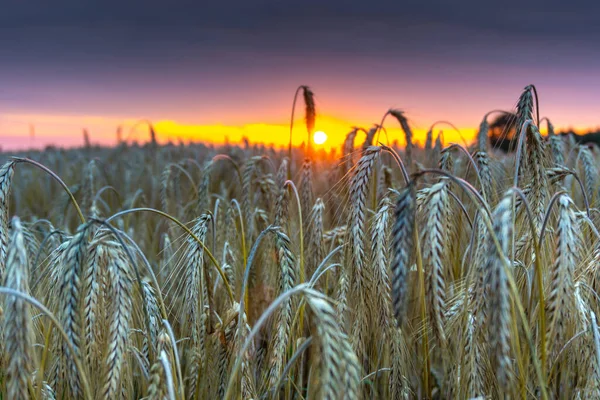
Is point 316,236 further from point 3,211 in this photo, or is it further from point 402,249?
point 3,211

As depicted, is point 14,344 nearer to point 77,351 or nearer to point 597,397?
point 77,351

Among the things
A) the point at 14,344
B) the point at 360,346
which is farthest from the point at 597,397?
the point at 14,344

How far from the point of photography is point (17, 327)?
4.22 ft

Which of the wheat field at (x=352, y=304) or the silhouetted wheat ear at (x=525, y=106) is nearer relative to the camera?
the wheat field at (x=352, y=304)

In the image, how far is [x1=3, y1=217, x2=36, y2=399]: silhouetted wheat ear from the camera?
1.26 meters

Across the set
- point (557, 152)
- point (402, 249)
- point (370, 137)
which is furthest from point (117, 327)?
point (557, 152)

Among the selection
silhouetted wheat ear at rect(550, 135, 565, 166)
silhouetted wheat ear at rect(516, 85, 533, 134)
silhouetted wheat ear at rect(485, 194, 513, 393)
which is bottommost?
silhouetted wheat ear at rect(485, 194, 513, 393)

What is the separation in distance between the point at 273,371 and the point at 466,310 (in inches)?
30.6

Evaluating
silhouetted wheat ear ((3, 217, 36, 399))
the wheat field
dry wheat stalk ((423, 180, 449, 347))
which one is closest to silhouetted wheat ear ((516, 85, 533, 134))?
the wheat field

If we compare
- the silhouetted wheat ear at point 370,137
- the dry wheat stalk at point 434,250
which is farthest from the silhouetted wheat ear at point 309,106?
the dry wheat stalk at point 434,250

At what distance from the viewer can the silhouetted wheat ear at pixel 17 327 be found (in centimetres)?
126

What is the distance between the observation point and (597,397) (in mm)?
1722

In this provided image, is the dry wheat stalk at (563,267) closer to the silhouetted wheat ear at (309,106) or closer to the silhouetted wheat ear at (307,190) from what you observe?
the silhouetted wheat ear at (307,190)

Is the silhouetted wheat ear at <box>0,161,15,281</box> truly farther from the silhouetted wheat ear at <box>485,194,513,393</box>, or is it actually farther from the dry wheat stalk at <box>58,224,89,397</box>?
the silhouetted wheat ear at <box>485,194,513,393</box>
